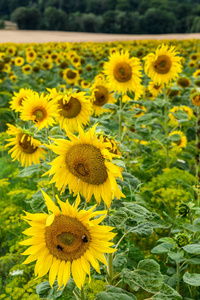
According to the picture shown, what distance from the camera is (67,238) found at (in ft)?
4.12

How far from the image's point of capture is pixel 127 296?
55.8 inches

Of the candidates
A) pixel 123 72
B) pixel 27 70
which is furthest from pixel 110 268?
pixel 27 70

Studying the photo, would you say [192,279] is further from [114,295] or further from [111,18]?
[111,18]

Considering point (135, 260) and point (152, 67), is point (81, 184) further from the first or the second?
point (152, 67)

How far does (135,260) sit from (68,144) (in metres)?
0.91

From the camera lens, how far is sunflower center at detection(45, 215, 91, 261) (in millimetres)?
1250

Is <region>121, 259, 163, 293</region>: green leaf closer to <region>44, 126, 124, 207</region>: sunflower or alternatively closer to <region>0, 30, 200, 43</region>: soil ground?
<region>44, 126, 124, 207</region>: sunflower

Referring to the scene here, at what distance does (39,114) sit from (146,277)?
1189 mm

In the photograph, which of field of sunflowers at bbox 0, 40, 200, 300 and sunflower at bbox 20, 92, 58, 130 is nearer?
field of sunflowers at bbox 0, 40, 200, 300

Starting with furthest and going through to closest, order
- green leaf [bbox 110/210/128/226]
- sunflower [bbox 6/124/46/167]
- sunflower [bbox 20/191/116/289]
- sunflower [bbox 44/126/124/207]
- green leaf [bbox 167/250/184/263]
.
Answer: sunflower [bbox 6/124/46/167] → green leaf [bbox 167/250/184/263] → green leaf [bbox 110/210/128/226] → sunflower [bbox 44/126/124/207] → sunflower [bbox 20/191/116/289]

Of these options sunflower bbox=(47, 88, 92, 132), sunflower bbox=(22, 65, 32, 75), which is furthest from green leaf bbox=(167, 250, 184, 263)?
sunflower bbox=(22, 65, 32, 75)

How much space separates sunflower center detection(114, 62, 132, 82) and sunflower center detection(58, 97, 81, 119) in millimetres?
657

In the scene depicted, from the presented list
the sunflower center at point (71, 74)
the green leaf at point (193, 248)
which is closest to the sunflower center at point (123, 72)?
the green leaf at point (193, 248)

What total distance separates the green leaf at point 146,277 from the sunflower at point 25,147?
3.22 ft
